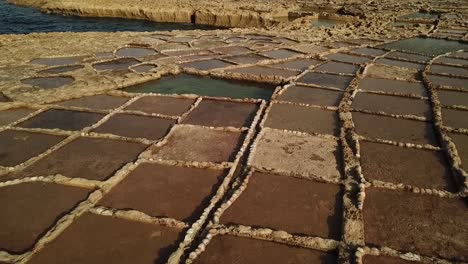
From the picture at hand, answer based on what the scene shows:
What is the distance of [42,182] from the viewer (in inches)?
124

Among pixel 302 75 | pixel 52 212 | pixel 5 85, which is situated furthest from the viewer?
pixel 302 75

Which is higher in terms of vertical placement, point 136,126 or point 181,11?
point 181,11

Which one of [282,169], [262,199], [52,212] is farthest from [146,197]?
[282,169]

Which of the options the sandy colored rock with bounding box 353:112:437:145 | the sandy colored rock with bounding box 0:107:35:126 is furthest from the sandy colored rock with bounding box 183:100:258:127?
the sandy colored rock with bounding box 0:107:35:126

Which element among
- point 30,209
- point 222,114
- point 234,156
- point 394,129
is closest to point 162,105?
point 222,114

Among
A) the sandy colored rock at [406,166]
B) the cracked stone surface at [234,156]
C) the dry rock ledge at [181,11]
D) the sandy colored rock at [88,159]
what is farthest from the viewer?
the dry rock ledge at [181,11]

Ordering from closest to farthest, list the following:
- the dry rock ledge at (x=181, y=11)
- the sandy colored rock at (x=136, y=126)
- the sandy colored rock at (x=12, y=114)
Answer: the sandy colored rock at (x=136, y=126) < the sandy colored rock at (x=12, y=114) < the dry rock ledge at (x=181, y=11)

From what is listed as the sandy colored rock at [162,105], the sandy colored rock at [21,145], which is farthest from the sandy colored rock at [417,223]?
the sandy colored rock at [21,145]

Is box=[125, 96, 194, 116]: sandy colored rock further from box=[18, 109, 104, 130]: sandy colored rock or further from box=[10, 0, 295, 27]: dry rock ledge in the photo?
box=[10, 0, 295, 27]: dry rock ledge

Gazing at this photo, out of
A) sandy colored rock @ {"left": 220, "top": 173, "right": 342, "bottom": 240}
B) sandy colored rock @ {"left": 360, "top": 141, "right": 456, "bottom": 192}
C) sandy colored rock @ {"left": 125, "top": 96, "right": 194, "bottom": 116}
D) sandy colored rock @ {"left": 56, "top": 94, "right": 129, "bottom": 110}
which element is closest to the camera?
sandy colored rock @ {"left": 220, "top": 173, "right": 342, "bottom": 240}

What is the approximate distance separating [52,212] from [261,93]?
3.39 metres

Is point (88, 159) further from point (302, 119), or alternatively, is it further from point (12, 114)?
point (302, 119)

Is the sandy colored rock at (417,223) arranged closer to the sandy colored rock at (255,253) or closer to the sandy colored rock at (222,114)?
the sandy colored rock at (255,253)

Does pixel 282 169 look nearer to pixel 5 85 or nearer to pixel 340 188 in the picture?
pixel 340 188
